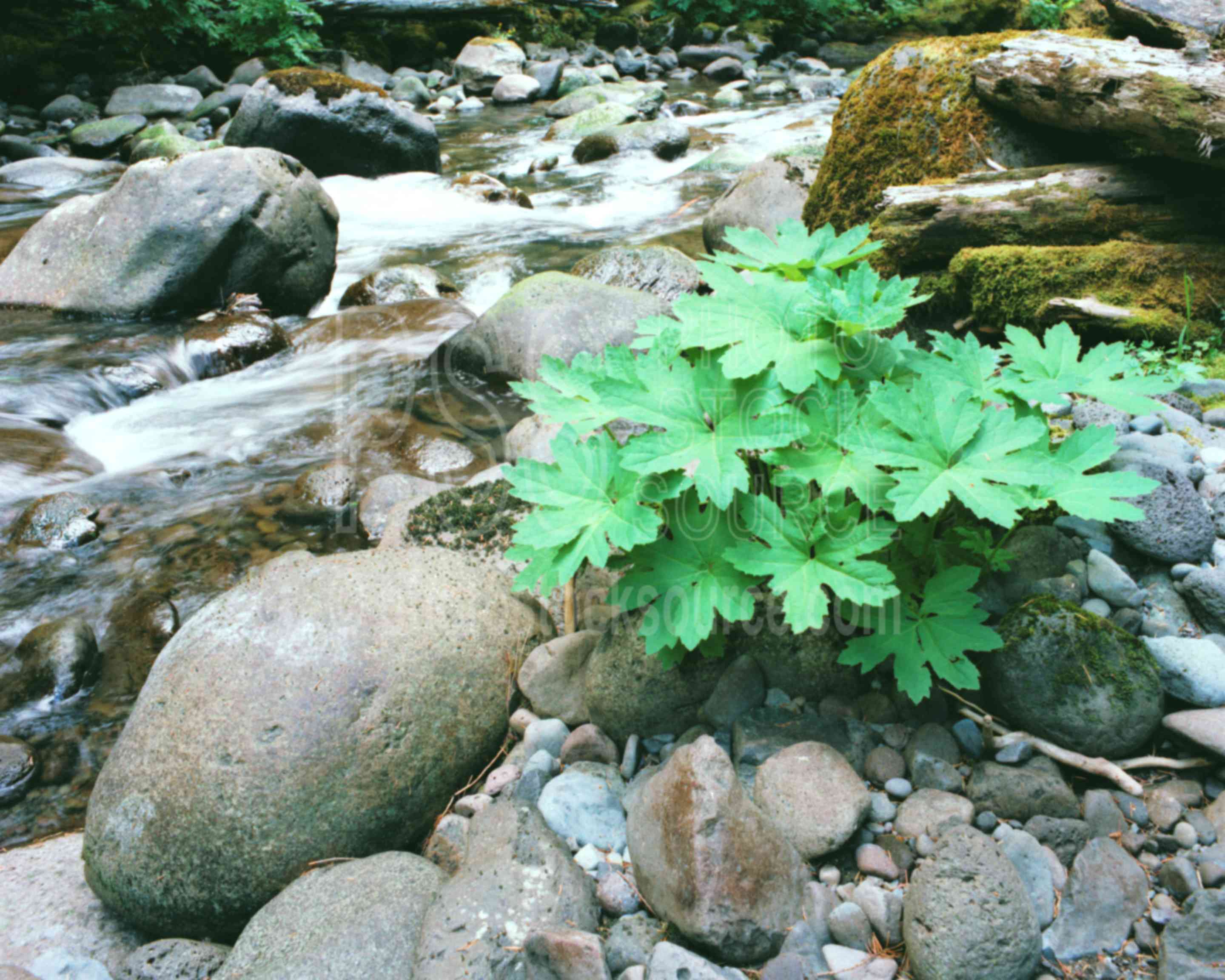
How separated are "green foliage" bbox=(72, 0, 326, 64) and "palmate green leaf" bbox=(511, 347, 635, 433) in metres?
18.5

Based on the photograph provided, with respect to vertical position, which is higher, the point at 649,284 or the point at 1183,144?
the point at 1183,144

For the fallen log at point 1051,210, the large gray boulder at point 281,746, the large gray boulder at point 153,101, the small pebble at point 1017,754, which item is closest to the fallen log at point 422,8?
the large gray boulder at point 153,101

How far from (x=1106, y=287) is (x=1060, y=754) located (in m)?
2.58

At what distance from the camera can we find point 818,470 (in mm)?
2170

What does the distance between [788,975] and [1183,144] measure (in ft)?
12.2

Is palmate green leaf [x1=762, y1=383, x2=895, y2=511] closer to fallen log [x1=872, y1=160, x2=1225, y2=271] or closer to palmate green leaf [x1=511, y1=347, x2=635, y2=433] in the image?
palmate green leaf [x1=511, y1=347, x2=635, y2=433]

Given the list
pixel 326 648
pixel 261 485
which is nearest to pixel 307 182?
pixel 261 485

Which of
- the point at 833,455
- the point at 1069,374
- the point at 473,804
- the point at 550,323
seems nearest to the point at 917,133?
the point at 550,323

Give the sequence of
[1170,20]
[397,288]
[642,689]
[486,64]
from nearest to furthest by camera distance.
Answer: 1. [642,689]
2. [1170,20]
3. [397,288]
4. [486,64]

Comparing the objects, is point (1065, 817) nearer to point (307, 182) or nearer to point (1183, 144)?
point (1183, 144)

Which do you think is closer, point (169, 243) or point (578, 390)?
Answer: point (578, 390)

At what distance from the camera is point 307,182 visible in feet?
27.7

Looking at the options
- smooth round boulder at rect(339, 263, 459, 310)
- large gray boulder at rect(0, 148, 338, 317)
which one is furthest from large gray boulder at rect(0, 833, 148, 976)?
smooth round boulder at rect(339, 263, 459, 310)

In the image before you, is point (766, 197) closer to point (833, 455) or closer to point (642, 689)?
point (833, 455)
